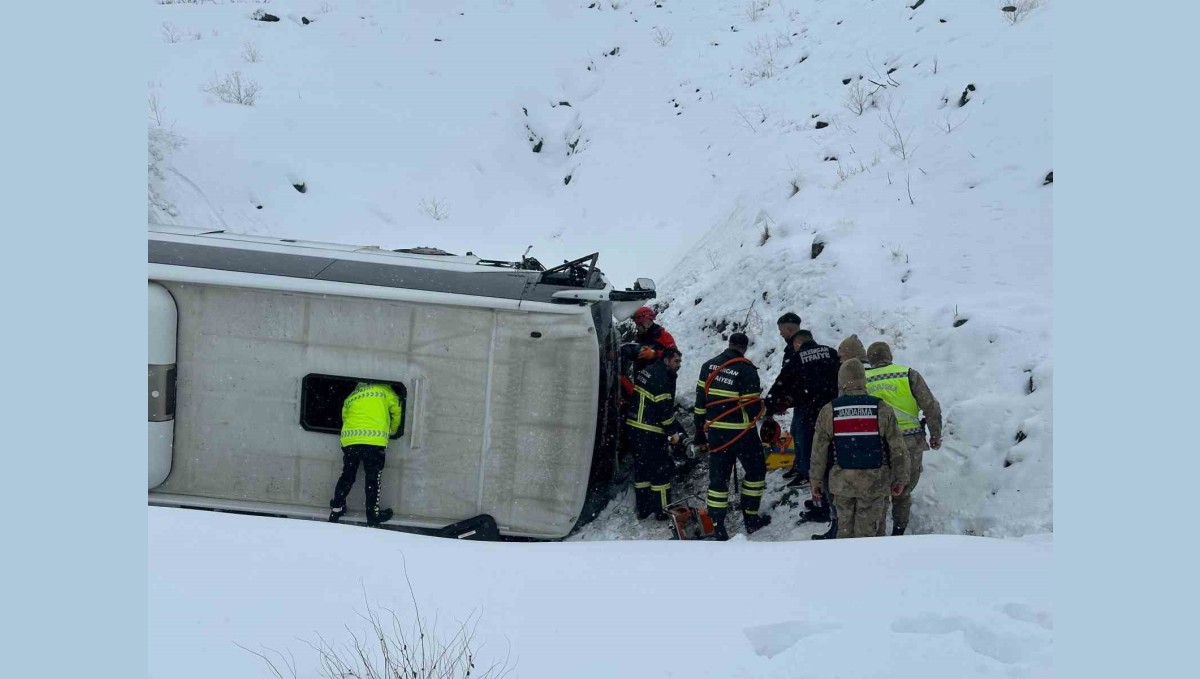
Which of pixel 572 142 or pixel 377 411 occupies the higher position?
pixel 572 142

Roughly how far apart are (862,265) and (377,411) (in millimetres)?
4825

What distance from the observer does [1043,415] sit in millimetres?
6121

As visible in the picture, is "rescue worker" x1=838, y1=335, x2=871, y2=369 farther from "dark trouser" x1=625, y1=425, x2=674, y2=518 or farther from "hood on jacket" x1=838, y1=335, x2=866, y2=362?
"dark trouser" x1=625, y1=425, x2=674, y2=518

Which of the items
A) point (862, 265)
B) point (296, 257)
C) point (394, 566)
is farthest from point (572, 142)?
point (394, 566)

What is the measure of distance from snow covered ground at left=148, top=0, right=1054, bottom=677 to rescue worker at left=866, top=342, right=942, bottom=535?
0.28 meters

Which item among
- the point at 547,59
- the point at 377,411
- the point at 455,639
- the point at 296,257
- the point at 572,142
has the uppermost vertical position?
the point at 547,59

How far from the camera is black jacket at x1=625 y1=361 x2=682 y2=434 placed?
698 centimetres

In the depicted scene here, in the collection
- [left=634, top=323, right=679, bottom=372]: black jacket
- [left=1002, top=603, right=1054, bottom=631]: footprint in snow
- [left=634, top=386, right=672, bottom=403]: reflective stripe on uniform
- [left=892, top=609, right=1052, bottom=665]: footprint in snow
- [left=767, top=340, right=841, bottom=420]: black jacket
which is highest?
[left=634, top=323, right=679, bottom=372]: black jacket

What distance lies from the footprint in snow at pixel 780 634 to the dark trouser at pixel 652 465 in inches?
121

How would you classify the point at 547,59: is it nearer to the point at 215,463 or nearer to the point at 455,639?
the point at 215,463

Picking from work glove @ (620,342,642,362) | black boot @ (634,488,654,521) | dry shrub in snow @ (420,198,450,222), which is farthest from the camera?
dry shrub in snow @ (420,198,450,222)

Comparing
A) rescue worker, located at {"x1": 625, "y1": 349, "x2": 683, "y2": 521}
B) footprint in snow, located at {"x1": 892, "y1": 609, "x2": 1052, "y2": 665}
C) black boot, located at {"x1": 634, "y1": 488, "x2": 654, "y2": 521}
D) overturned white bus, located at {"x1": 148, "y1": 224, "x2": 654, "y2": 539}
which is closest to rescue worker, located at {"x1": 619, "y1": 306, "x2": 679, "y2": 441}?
rescue worker, located at {"x1": 625, "y1": 349, "x2": 683, "y2": 521}

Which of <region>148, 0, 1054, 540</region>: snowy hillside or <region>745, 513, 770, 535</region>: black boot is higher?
<region>148, 0, 1054, 540</region>: snowy hillside

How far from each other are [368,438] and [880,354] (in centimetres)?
390
